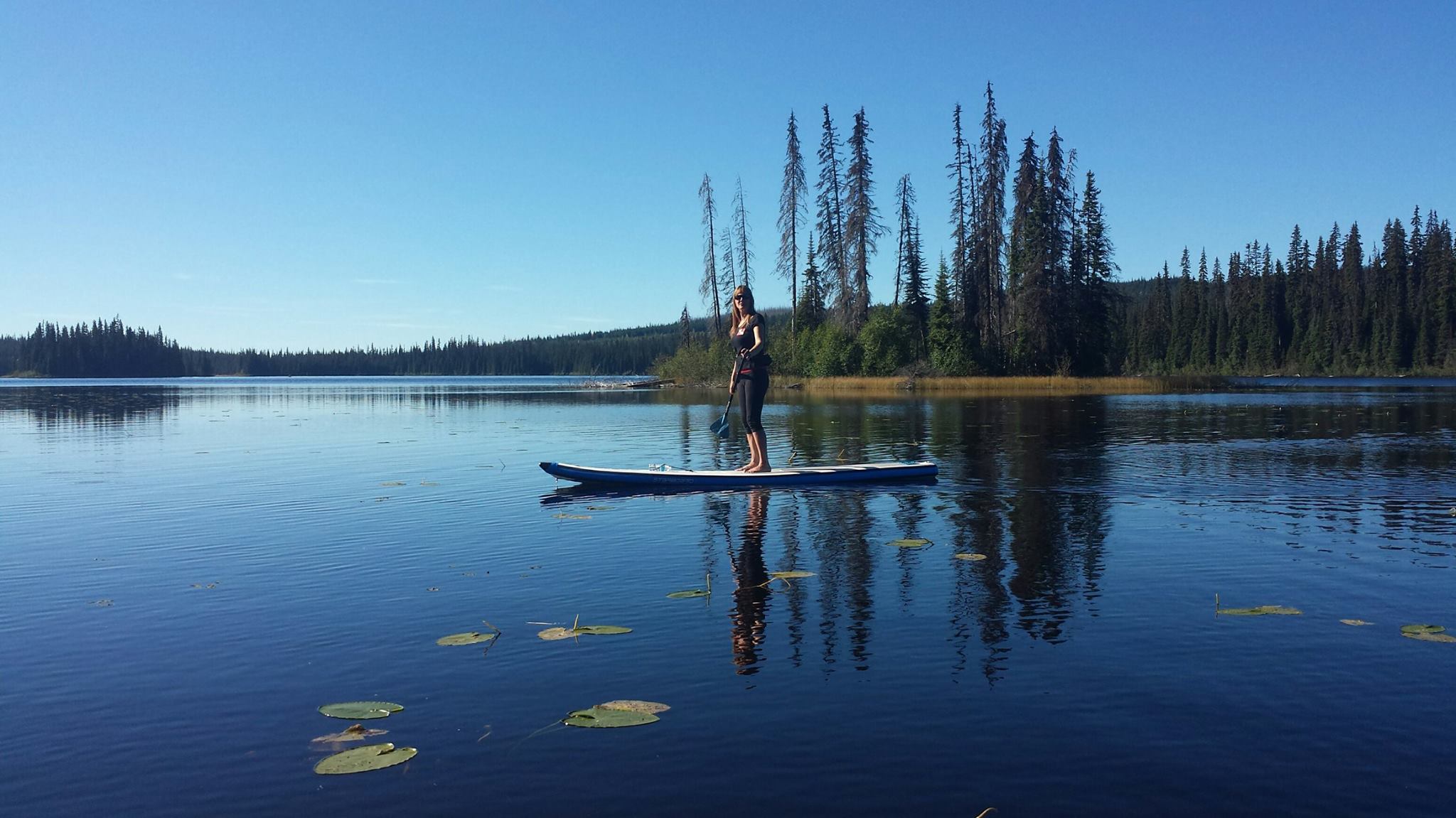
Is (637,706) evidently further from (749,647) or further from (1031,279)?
(1031,279)

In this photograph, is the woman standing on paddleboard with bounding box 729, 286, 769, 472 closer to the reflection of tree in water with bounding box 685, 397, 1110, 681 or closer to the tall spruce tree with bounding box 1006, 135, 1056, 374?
the reflection of tree in water with bounding box 685, 397, 1110, 681

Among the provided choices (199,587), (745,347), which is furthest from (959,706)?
(745,347)

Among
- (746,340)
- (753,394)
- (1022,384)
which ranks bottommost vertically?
(1022,384)

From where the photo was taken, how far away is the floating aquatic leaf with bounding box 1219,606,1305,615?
330 inches

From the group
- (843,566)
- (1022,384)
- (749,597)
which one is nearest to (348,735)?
(749,597)

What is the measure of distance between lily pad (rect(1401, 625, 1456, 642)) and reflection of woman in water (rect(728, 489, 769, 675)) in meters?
5.23

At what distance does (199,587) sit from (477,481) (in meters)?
9.08

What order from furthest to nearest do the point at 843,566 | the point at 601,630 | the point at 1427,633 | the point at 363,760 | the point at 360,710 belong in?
the point at 843,566 → the point at 601,630 → the point at 1427,633 → the point at 360,710 → the point at 363,760

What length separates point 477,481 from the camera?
19.1 m

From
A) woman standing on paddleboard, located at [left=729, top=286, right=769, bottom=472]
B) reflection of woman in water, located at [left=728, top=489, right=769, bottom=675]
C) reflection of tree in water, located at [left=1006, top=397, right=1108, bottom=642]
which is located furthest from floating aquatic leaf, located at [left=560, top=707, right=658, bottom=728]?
woman standing on paddleboard, located at [left=729, top=286, right=769, bottom=472]

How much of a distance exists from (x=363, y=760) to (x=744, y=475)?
471 inches

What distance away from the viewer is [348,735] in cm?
582

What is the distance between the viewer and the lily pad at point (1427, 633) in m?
7.53

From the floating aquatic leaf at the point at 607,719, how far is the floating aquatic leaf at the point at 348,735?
116 cm
